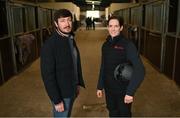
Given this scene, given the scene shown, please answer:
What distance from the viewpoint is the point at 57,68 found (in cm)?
201

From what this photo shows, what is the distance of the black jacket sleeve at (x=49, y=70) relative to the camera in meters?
1.92

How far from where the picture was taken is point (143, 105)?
3.53m

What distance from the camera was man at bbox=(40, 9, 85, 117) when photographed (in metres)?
1.93

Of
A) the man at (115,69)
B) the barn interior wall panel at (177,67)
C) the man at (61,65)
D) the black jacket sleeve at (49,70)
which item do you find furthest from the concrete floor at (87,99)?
the black jacket sleeve at (49,70)

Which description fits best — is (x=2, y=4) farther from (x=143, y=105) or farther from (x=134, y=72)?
(x=134, y=72)

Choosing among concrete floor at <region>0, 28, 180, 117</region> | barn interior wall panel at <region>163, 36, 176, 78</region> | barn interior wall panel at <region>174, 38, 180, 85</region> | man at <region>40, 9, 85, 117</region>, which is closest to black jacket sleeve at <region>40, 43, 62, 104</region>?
man at <region>40, 9, 85, 117</region>

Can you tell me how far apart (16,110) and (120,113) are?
68.9 inches

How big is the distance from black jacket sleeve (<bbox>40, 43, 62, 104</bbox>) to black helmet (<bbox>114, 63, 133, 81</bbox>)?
1.75 feet

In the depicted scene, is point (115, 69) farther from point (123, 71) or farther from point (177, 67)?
point (177, 67)

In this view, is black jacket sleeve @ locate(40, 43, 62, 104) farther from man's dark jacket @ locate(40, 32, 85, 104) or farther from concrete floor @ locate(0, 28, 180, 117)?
concrete floor @ locate(0, 28, 180, 117)

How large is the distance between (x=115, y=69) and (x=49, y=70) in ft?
1.89

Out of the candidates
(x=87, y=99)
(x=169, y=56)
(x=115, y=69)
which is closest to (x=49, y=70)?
(x=115, y=69)

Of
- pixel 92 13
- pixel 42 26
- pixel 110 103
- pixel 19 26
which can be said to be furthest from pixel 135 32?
pixel 92 13

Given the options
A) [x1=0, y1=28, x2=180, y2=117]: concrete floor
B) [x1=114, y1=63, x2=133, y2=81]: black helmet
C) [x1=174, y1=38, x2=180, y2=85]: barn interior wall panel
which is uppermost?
[x1=114, y1=63, x2=133, y2=81]: black helmet
